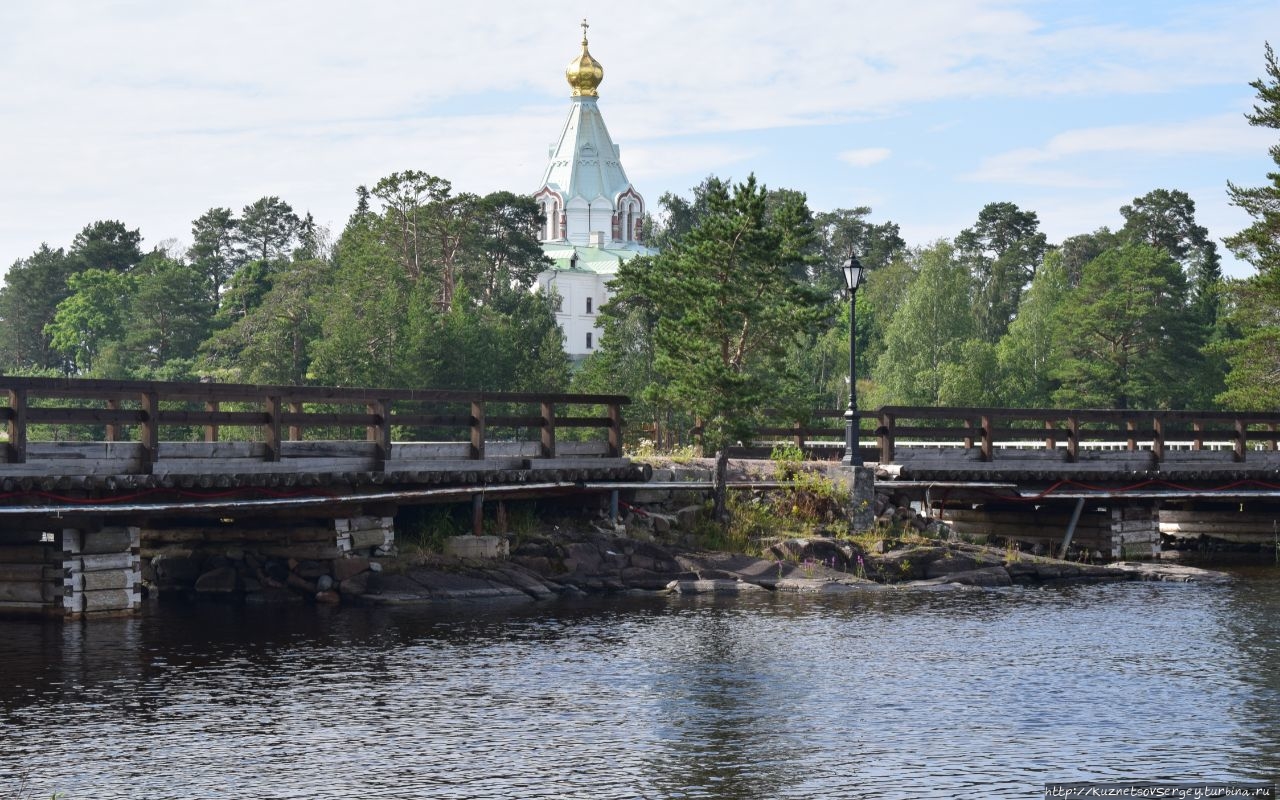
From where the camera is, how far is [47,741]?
1691 cm

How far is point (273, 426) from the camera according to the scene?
27234 mm

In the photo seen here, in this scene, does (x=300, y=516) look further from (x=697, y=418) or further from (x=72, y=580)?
(x=697, y=418)

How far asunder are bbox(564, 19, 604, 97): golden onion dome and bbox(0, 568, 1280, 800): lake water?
105 meters

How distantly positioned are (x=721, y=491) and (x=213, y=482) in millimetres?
11756

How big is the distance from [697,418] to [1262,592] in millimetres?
13229

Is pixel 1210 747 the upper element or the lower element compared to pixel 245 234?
lower

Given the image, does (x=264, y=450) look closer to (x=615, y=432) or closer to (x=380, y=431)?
(x=380, y=431)

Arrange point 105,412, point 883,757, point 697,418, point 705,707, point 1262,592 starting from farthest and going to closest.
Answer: point 697,418, point 1262,592, point 105,412, point 705,707, point 883,757

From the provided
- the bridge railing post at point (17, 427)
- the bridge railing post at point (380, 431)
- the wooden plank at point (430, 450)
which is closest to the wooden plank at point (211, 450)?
Answer: the bridge railing post at point (380, 431)

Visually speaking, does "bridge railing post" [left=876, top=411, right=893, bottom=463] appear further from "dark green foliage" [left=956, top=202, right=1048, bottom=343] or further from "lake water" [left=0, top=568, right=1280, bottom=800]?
"dark green foliage" [left=956, top=202, right=1048, bottom=343]

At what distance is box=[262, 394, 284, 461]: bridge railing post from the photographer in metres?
27.0

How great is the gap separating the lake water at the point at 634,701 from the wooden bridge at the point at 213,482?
48.8 inches

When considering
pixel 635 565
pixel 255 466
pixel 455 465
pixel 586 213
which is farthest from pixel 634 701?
pixel 586 213

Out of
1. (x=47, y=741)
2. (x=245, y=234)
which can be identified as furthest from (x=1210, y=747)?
(x=245, y=234)
